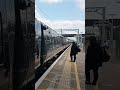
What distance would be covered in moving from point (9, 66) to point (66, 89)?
366 cm

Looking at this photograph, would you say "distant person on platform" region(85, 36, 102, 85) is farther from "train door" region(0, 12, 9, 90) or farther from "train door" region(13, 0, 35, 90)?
"train door" region(0, 12, 9, 90)

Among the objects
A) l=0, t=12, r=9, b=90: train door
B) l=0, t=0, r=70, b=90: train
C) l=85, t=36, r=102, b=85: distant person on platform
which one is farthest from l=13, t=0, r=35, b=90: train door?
l=85, t=36, r=102, b=85: distant person on platform

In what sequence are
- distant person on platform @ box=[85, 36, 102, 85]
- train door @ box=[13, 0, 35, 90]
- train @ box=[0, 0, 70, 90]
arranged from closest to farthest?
train @ box=[0, 0, 70, 90], train door @ box=[13, 0, 35, 90], distant person on platform @ box=[85, 36, 102, 85]

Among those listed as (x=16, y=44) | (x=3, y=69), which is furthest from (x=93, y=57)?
(x=3, y=69)

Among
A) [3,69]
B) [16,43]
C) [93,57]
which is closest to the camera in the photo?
[3,69]

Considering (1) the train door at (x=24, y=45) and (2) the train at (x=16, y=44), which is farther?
(1) the train door at (x=24, y=45)

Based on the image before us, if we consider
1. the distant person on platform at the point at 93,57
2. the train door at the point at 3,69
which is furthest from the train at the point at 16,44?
the distant person on platform at the point at 93,57

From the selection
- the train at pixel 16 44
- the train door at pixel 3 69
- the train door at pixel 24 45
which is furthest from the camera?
the train door at pixel 24 45

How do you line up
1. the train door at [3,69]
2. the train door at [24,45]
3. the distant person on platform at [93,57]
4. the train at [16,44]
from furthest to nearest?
1. the distant person on platform at [93,57]
2. the train door at [24,45]
3. the train at [16,44]
4. the train door at [3,69]

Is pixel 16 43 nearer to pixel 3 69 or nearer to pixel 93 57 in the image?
pixel 3 69

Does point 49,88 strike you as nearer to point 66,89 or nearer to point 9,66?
point 66,89

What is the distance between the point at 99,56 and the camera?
5.75 metres

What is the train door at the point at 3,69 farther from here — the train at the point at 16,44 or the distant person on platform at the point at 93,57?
the distant person on platform at the point at 93,57

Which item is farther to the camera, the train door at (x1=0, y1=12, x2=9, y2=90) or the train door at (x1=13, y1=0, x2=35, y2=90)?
the train door at (x1=13, y1=0, x2=35, y2=90)
